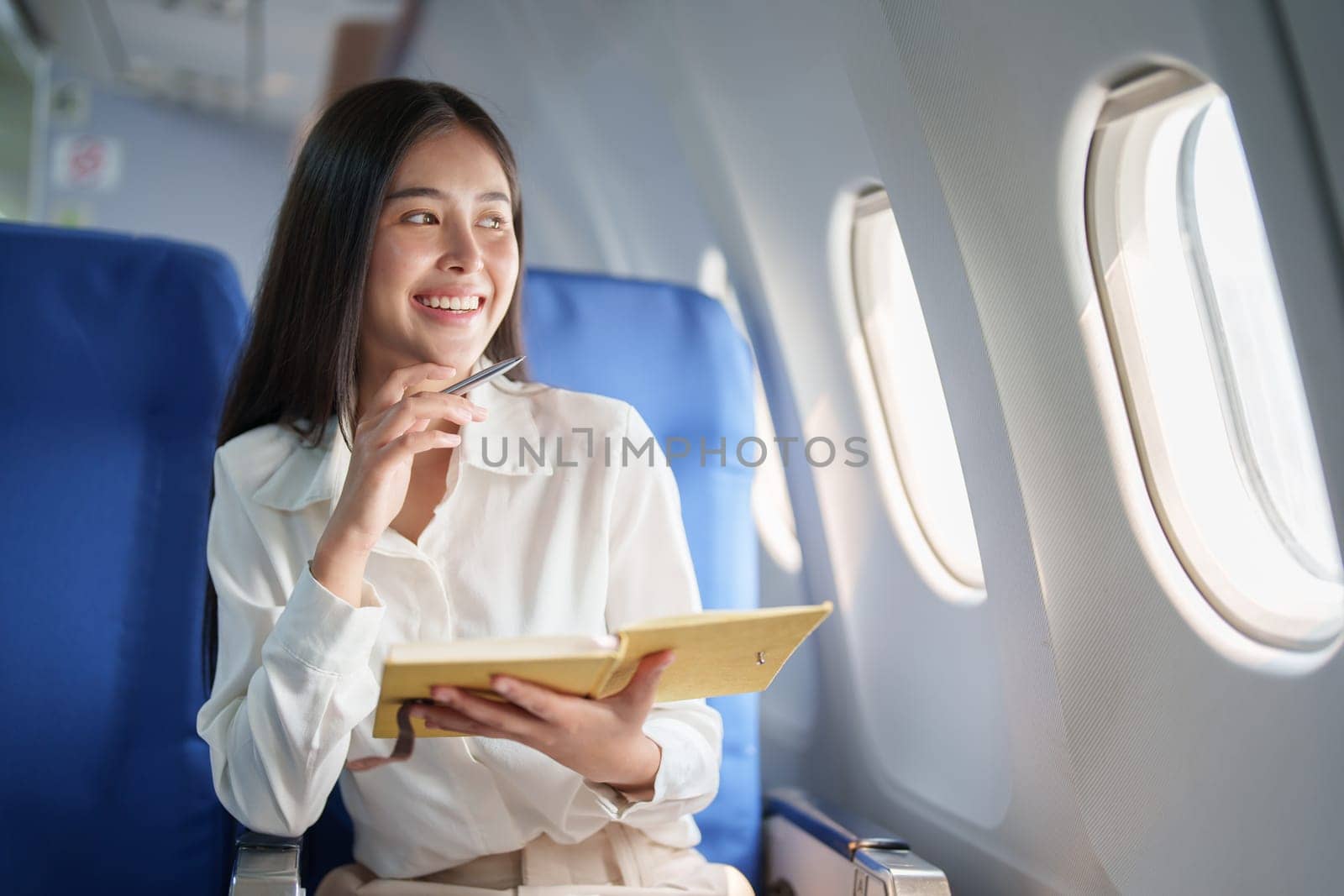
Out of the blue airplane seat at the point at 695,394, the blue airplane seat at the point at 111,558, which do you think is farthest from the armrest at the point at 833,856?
the blue airplane seat at the point at 111,558

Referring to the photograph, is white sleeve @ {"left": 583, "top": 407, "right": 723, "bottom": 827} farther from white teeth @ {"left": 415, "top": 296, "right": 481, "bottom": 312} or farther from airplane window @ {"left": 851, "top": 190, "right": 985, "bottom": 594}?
airplane window @ {"left": 851, "top": 190, "right": 985, "bottom": 594}

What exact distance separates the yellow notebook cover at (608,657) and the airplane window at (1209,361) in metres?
0.79

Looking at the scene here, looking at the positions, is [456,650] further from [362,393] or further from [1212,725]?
[1212,725]

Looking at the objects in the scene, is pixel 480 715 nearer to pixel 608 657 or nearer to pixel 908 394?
pixel 608 657

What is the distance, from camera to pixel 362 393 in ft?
6.18

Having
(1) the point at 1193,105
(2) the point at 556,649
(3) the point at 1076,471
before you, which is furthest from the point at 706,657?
(1) the point at 1193,105

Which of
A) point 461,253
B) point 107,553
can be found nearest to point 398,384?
point 461,253

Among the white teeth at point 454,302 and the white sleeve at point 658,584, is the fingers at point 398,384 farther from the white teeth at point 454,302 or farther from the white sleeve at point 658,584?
the white sleeve at point 658,584

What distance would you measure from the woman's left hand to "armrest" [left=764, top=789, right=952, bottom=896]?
0.47 metres

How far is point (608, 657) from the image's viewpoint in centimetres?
116

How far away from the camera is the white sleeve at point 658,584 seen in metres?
1.66

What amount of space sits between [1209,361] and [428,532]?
4.05 feet

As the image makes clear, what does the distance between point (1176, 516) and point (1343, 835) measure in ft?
1.65

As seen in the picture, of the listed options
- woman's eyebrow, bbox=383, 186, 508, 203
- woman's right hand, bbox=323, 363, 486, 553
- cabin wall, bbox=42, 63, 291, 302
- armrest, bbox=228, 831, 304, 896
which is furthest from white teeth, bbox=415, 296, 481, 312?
cabin wall, bbox=42, 63, 291, 302
